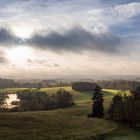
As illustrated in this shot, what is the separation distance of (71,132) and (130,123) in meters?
30.3

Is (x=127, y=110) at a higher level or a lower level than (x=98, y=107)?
lower

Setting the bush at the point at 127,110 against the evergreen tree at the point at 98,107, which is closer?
the bush at the point at 127,110

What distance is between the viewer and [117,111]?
89312mm

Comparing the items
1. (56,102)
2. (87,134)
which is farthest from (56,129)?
(56,102)

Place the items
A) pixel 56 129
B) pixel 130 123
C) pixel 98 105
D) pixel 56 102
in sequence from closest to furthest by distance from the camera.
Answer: pixel 56 129, pixel 130 123, pixel 98 105, pixel 56 102

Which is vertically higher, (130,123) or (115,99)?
(115,99)

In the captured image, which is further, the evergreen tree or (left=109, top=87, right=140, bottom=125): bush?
the evergreen tree

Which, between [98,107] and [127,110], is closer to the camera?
[127,110]

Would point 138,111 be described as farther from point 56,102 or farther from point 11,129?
point 56,102

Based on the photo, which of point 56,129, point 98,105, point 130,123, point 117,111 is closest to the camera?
point 56,129

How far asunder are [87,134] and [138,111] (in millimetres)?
33827

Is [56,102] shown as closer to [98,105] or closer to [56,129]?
[98,105]

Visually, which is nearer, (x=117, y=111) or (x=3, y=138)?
(x=3, y=138)

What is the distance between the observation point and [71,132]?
56.2 meters
